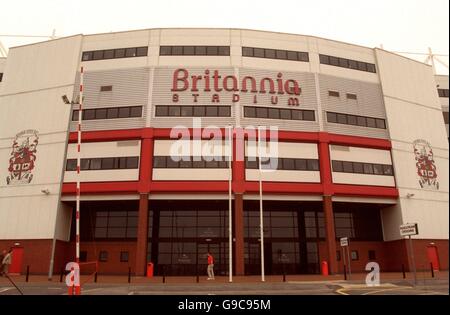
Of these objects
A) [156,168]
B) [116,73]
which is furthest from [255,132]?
[116,73]

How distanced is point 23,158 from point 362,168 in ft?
106

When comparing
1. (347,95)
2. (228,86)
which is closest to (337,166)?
(347,95)

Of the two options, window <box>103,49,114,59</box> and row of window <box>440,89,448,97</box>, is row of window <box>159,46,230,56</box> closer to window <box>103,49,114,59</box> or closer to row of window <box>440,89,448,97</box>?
window <box>103,49,114,59</box>

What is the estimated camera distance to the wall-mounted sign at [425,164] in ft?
116

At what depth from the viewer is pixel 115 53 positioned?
3509 cm

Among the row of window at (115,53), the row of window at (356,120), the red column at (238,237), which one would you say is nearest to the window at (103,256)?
the red column at (238,237)

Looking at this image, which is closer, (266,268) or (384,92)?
(266,268)

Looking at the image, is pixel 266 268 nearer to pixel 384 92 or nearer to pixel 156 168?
pixel 156 168

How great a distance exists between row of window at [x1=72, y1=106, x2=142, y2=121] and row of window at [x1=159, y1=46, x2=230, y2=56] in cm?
660

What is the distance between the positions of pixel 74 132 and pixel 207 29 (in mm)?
16745

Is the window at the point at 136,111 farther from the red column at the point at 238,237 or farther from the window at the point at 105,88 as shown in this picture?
the red column at the point at 238,237

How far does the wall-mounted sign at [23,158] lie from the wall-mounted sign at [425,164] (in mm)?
37891
